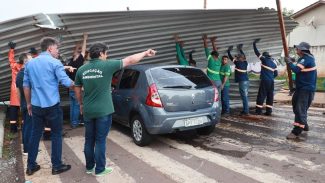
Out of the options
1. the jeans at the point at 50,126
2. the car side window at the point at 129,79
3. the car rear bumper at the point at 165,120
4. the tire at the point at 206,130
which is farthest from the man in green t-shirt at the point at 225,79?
the jeans at the point at 50,126

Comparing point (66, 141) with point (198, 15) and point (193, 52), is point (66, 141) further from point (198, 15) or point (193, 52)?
point (193, 52)

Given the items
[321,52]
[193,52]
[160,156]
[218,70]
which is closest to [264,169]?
[160,156]

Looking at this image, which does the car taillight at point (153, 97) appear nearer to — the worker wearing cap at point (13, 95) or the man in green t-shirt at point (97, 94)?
the man in green t-shirt at point (97, 94)

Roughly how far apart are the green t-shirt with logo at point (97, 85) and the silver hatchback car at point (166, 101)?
5.08 feet

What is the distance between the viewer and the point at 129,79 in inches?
290

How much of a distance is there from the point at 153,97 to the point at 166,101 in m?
0.24

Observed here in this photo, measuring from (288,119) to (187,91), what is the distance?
4.06m

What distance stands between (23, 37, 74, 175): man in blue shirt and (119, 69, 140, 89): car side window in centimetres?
219

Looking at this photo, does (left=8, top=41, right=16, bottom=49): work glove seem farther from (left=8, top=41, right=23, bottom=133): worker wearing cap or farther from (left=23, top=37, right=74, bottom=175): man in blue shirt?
(left=23, top=37, right=74, bottom=175): man in blue shirt

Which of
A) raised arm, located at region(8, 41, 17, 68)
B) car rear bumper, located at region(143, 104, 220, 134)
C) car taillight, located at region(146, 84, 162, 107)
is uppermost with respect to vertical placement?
raised arm, located at region(8, 41, 17, 68)

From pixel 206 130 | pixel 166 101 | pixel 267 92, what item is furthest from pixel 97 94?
pixel 267 92

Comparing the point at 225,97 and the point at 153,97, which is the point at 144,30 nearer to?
the point at 153,97

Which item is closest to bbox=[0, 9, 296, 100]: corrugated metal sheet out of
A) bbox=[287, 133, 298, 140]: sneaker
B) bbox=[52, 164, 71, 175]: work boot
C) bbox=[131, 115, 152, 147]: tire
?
bbox=[131, 115, 152, 147]: tire

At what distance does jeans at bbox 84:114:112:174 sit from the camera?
16.2 ft
